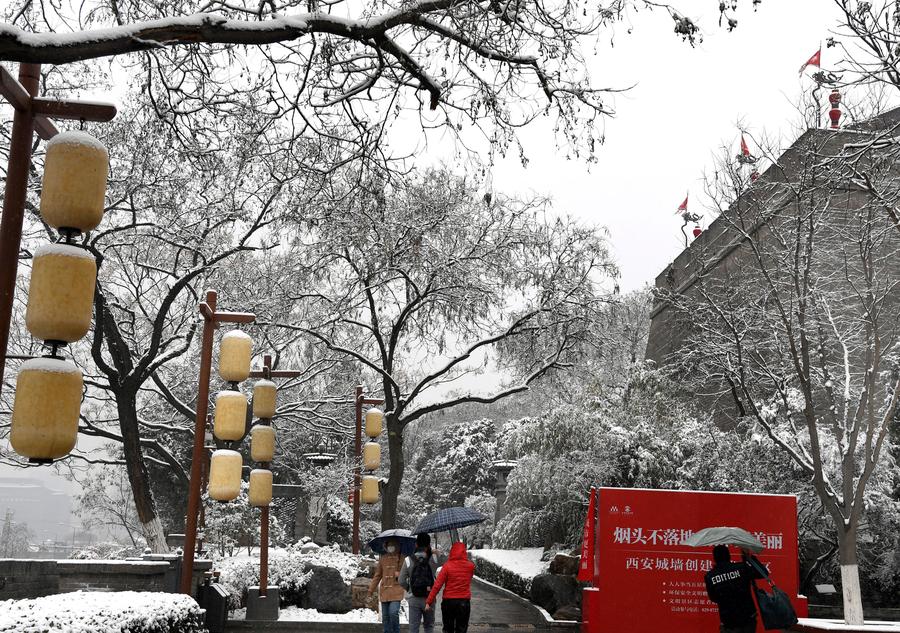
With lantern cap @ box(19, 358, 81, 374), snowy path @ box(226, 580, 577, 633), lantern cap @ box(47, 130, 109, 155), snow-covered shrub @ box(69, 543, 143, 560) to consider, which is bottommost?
snowy path @ box(226, 580, 577, 633)

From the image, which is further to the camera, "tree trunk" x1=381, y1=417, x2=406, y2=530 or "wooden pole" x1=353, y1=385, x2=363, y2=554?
"wooden pole" x1=353, y1=385, x2=363, y2=554

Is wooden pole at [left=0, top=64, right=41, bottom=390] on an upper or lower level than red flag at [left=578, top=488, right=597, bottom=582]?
upper

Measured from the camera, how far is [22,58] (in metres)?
5.40

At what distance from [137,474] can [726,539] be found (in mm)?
12297

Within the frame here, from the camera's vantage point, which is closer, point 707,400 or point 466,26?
point 466,26

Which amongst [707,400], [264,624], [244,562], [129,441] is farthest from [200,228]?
[707,400]

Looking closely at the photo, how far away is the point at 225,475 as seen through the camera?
12.9 meters

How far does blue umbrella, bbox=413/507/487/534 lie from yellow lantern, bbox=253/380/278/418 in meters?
4.35

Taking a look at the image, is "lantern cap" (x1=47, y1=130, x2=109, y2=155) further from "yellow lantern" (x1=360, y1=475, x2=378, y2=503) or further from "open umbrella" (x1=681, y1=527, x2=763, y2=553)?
"yellow lantern" (x1=360, y1=475, x2=378, y2=503)

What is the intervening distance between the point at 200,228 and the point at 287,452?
1732cm

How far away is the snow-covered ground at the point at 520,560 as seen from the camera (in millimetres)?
21016

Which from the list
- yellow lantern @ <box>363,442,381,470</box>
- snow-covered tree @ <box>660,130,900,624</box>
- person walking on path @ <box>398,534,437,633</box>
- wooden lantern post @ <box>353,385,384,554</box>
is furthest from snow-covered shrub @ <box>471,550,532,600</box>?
person walking on path @ <box>398,534,437,633</box>

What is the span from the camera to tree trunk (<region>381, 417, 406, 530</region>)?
1917cm

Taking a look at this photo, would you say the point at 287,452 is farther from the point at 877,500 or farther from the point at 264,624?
the point at 877,500
